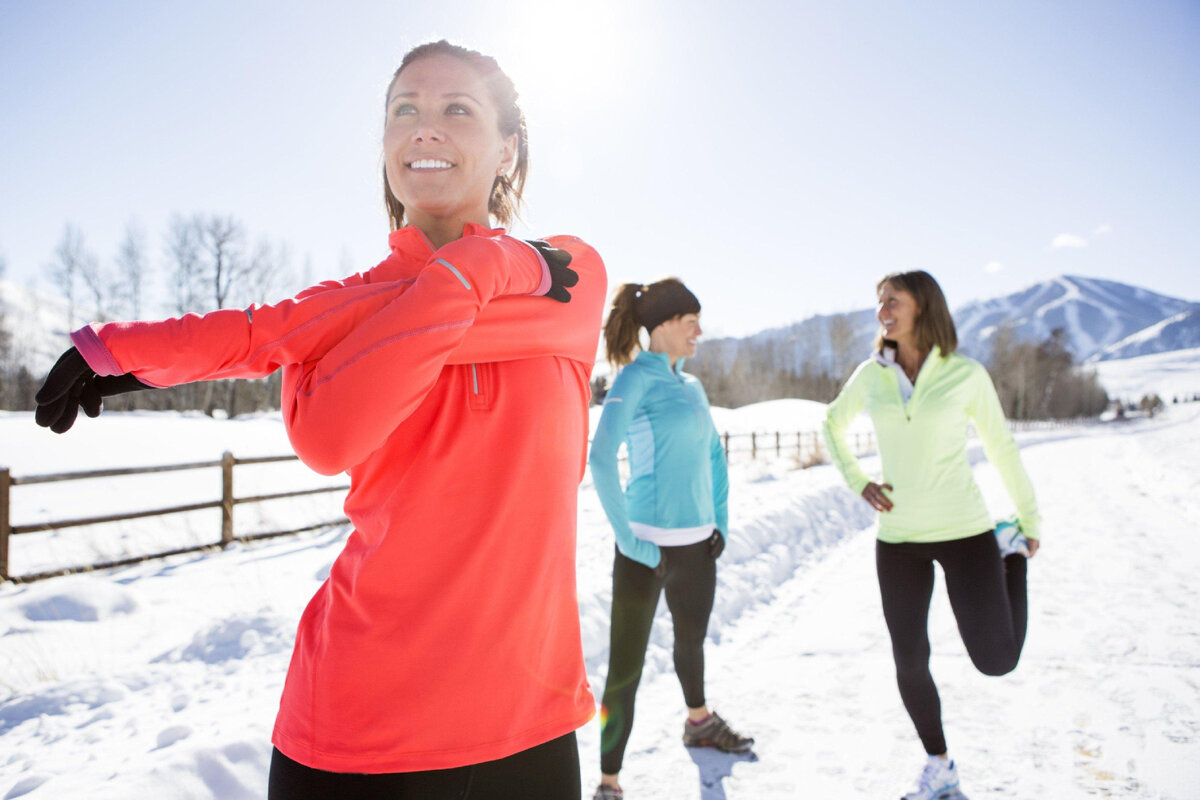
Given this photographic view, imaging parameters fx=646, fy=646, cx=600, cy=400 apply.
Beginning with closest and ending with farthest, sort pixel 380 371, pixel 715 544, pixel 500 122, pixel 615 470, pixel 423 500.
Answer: pixel 380 371 → pixel 423 500 → pixel 500 122 → pixel 615 470 → pixel 715 544

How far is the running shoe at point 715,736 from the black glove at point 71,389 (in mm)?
2969

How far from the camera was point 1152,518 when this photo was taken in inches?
350

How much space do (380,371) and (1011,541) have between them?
3.10m

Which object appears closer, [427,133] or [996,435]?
[427,133]

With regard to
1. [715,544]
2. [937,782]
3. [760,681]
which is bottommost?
[760,681]

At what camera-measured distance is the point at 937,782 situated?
8.89 feet

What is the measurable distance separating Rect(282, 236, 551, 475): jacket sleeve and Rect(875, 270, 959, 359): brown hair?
9.21ft

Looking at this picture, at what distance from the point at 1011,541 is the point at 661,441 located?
167 cm

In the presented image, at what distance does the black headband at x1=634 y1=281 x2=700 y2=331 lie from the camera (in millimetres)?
3416

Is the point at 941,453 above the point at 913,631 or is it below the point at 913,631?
above

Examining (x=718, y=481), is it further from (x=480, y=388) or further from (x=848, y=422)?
(x=480, y=388)

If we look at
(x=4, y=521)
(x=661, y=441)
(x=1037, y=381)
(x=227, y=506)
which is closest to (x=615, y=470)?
(x=661, y=441)

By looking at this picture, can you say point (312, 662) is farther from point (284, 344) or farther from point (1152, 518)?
point (1152, 518)

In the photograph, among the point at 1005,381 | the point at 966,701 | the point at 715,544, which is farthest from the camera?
the point at 1005,381
